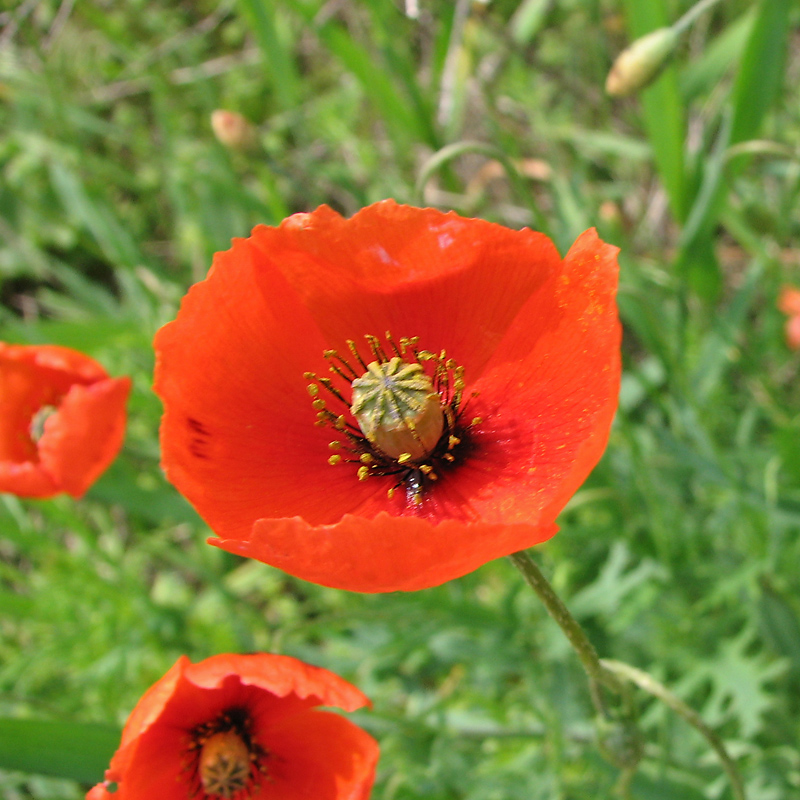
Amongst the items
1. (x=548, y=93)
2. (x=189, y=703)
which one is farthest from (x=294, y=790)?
(x=548, y=93)

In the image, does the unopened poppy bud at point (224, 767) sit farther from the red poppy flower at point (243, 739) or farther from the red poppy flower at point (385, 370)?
the red poppy flower at point (385, 370)

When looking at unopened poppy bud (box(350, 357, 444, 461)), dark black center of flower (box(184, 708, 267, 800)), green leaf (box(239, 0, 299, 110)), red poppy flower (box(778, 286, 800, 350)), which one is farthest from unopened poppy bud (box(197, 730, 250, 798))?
red poppy flower (box(778, 286, 800, 350))

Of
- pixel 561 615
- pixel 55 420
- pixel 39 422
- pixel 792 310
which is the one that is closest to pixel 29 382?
Answer: pixel 39 422

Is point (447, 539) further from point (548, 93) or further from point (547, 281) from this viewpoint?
point (548, 93)

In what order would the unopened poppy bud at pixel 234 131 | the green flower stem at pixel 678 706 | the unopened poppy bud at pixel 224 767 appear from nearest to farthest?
the green flower stem at pixel 678 706, the unopened poppy bud at pixel 224 767, the unopened poppy bud at pixel 234 131

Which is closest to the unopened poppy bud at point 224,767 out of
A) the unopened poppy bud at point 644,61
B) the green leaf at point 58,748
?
the green leaf at point 58,748

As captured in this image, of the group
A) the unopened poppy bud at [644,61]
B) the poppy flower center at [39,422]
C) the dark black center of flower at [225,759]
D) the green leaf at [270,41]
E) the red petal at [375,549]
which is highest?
the unopened poppy bud at [644,61]

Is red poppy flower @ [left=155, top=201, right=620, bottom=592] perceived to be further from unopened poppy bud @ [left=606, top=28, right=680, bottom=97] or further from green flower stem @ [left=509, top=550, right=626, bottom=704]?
unopened poppy bud @ [left=606, top=28, right=680, bottom=97]
